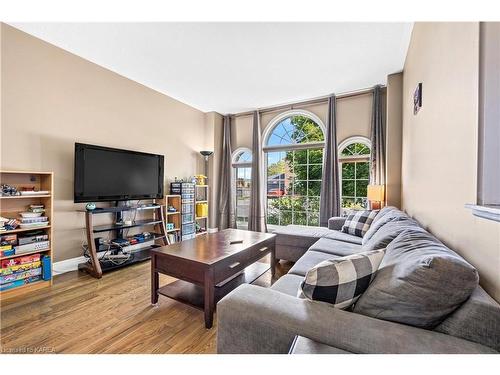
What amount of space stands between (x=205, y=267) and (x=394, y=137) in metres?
3.19

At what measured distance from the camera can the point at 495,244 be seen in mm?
860

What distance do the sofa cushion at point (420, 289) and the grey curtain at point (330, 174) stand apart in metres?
3.05

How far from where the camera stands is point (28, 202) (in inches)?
98.0

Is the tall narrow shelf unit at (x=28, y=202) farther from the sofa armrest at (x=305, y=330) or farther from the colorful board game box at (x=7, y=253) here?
the sofa armrest at (x=305, y=330)

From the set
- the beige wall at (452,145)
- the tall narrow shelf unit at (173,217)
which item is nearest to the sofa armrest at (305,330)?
the beige wall at (452,145)

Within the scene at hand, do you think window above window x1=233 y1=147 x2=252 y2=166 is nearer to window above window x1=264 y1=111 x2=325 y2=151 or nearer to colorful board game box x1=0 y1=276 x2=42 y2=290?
window above window x1=264 y1=111 x2=325 y2=151

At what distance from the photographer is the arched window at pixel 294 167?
435cm

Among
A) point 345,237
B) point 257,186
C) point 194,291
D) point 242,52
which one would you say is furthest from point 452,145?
point 257,186

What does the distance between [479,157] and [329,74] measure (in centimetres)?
276

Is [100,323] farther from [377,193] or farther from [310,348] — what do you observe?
[377,193]

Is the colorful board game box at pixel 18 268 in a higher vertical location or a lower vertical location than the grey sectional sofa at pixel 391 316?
lower
